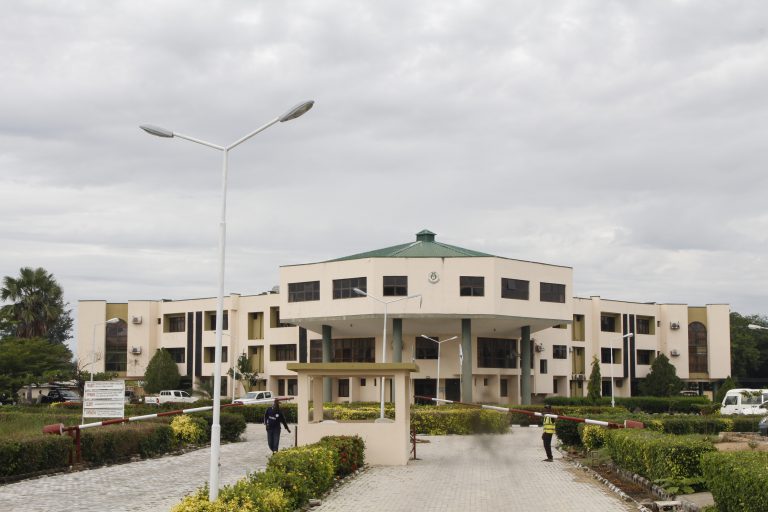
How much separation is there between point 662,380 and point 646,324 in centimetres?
708

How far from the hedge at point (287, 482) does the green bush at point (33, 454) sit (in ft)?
21.0

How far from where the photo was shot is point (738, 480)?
13.2 metres

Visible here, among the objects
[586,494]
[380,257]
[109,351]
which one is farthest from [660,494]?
[109,351]

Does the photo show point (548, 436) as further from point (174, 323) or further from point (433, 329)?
point (174, 323)

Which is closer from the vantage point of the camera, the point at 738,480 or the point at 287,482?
the point at 738,480

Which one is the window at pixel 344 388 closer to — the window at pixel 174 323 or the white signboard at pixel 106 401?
the window at pixel 174 323

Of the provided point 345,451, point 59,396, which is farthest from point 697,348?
point 345,451

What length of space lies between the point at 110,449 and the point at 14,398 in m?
31.1

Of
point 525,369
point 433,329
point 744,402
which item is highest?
point 433,329

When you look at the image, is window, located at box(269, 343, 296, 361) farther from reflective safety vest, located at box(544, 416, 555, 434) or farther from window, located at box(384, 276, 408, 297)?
reflective safety vest, located at box(544, 416, 555, 434)

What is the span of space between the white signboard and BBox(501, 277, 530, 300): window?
124 ft

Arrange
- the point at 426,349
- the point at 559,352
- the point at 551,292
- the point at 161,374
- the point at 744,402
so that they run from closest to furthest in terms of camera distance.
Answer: the point at 744,402
the point at 551,292
the point at 426,349
the point at 559,352
the point at 161,374

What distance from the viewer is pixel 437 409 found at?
46.3 m

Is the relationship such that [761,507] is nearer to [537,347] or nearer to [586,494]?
[586,494]
